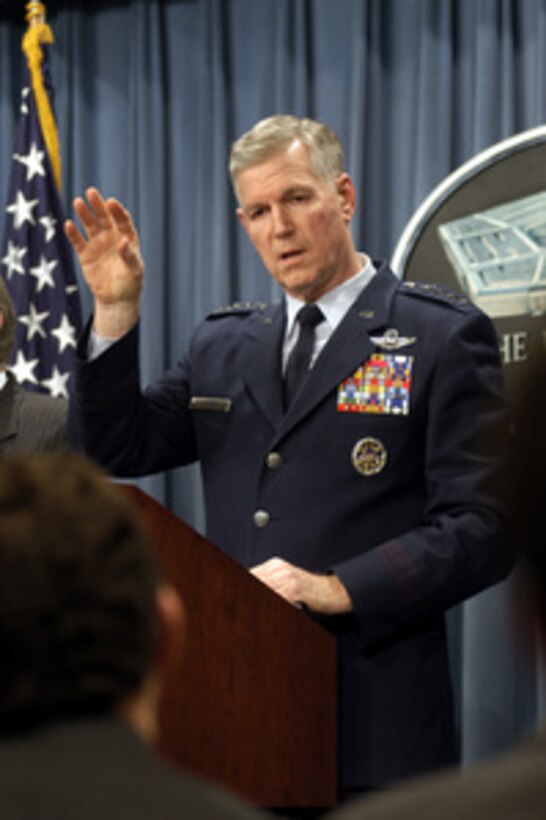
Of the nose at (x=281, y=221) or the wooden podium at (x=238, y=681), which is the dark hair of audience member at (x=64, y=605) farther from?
the nose at (x=281, y=221)

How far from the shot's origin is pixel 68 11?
5398 mm

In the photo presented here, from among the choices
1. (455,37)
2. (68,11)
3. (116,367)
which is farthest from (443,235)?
(116,367)

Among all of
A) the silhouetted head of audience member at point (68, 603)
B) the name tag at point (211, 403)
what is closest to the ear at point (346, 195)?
the name tag at point (211, 403)

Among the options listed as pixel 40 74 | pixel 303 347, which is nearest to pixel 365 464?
pixel 303 347

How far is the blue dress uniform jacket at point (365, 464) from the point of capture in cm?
244

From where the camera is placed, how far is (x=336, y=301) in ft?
9.31

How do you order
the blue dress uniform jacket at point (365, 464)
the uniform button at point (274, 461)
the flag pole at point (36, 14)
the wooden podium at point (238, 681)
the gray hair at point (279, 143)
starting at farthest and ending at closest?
the flag pole at point (36, 14), the gray hair at point (279, 143), the uniform button at point (274, 461), the blue dress uniform jacket at point (365, 464), the wooden podium at point (238, 681)

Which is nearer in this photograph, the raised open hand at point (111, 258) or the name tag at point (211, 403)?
the raised open hand at point (111, 258)

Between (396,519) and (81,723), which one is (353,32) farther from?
(81,723)

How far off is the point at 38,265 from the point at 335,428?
2401mm

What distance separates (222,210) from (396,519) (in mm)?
2650

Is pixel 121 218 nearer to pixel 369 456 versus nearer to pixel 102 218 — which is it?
pixel 102 218

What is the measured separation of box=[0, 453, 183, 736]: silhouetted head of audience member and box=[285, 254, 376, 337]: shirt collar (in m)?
1.91

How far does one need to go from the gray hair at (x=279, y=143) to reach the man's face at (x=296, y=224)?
0.04ft
